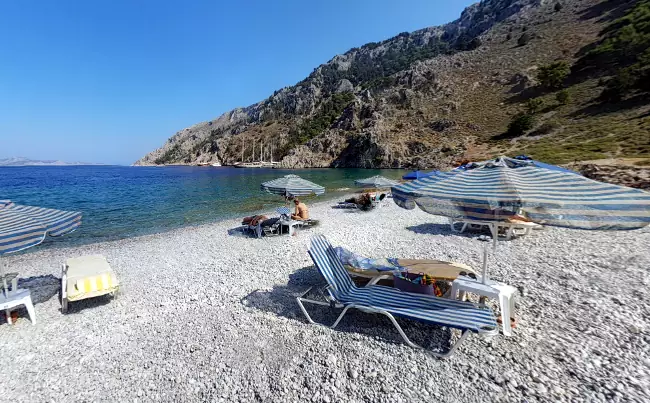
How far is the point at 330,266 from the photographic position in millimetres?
5527

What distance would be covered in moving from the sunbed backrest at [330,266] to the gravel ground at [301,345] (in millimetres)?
543

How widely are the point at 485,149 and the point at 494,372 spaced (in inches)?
2202

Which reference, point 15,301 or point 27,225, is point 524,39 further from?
point 15,301

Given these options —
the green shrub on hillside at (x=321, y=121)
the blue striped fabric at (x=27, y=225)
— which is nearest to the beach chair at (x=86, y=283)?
the blue striped fabric at (x=27, y=225)

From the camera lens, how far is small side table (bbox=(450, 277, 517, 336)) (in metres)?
4.53

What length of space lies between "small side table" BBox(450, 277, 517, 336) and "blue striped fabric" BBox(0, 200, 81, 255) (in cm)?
688

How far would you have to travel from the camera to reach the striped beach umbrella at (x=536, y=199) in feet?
10.8

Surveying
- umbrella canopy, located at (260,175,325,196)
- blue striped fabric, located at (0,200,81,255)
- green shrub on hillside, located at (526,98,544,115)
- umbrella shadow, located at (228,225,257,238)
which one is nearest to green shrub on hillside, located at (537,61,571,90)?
green shrub on hillside, located at (526,98,544,115)

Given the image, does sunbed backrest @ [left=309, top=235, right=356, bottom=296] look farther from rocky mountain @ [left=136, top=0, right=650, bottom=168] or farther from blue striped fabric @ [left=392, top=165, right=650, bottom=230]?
rocky mountain @ [left=136, top=0, right=650, bottom=168]

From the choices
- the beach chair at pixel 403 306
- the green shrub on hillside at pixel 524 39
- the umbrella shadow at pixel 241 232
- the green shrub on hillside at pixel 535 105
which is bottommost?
the umbrella shadow at pixel 241 232

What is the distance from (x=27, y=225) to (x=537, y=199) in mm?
7388

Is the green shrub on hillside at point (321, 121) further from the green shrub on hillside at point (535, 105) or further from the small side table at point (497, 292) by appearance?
the small side table at point (497, 292)

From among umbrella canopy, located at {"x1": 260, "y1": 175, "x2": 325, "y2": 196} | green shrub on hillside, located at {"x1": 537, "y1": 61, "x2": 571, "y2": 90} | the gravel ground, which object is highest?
green shrub on hillside, located at {"x1": 537, "y1": 61, "x2": 571, "y2": 90}

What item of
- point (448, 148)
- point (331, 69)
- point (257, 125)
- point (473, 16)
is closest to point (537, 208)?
point (448, 148)
